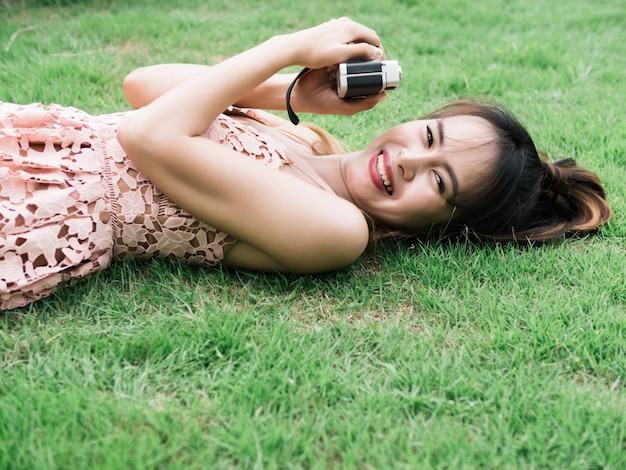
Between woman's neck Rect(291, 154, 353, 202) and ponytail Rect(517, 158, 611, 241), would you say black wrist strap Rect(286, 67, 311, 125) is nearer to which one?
woman's neck Rect(291, 154, 353, 202)

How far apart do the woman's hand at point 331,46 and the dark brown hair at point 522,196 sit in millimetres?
396

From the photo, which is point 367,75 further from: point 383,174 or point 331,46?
point 383,174

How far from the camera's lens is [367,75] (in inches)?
73.5

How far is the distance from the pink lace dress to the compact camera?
313 mm

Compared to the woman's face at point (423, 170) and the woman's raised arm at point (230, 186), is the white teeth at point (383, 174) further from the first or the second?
the woman's raised arm at point (230, 186)

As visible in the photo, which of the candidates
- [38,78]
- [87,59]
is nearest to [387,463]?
[38,78]

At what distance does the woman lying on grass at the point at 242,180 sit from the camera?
1682 mm

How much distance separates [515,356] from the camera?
1.57 meters

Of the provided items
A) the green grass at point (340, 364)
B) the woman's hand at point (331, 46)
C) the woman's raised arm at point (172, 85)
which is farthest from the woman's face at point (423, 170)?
the woman's raised arm at point (172, 85)

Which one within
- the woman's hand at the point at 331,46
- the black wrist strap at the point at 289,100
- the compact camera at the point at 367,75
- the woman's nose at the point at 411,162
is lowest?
the woman's nose at the point at 411,162

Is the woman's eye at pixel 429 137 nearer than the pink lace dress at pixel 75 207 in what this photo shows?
No

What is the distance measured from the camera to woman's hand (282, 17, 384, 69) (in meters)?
1.87

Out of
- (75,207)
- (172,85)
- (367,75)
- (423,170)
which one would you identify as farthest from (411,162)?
(75,207)

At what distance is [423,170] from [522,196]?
37cm
